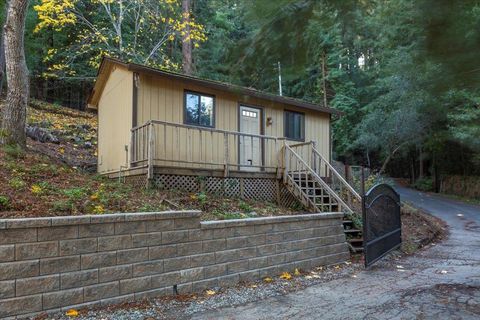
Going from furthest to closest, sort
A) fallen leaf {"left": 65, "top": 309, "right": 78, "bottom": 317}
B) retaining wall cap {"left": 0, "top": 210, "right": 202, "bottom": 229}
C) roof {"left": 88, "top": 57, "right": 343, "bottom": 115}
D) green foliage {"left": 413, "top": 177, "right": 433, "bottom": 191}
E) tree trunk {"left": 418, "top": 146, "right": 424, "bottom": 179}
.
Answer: tree trunk {"left": 418, "top": 146, "right": 424, "bottom": 179} < green foliage {"left": 413, "top": 177, "right": 433, "bottom": 191} < roof {"left": 88, "top": 57, "right": 343, "bottom": 115} < fallen leaf {"left": 65, "top": 309, "right": 78, "bottom": 317} < retaining wall cap {"left": 0, "top": 210, "right": 202, "bottom": 229}

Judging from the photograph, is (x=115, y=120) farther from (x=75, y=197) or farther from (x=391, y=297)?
(x=391, y=297)

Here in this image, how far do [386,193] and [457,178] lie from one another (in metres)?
21.5

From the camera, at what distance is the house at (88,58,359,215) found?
9.74 meters

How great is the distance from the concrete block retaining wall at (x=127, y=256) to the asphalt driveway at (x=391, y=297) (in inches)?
30.9

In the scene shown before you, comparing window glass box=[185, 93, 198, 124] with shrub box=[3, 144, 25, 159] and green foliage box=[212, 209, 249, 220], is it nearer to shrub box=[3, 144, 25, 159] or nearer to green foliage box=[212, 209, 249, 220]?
green foliage box=[212, 209, 249, 220]

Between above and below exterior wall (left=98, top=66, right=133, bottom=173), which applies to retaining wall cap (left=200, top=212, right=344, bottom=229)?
below

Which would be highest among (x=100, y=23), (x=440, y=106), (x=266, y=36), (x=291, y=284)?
(x=100, y=23)

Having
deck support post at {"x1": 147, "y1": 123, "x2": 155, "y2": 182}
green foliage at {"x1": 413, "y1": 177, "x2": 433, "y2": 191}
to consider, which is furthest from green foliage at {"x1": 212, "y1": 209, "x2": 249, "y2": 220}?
green foliage at {"x1": 413, "y1": 177, "x2": 433, "y2": 191}

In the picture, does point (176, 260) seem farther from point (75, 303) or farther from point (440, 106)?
point (440, 106)

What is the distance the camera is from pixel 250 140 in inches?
485

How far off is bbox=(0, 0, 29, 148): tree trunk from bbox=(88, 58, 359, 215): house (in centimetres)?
244

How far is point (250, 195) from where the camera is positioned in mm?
10711

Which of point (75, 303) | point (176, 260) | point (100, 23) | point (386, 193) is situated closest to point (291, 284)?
point (176, 260)

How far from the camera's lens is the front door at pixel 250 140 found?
12023mm
